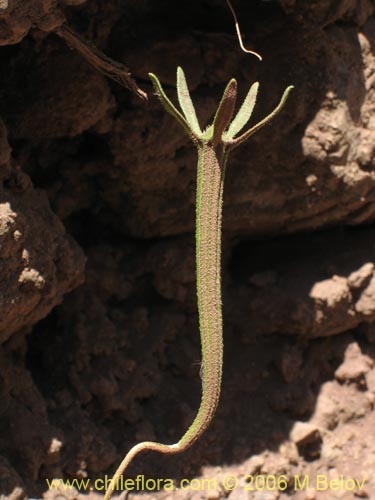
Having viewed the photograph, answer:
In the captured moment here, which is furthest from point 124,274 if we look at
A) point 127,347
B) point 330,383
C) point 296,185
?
point 330,383

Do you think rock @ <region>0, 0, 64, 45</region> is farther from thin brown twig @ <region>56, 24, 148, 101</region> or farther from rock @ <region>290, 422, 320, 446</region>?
rock @ <region>290, 422, 320, 446</region>

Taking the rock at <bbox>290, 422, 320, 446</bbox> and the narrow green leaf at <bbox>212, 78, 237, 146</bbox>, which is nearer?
the narrow green leaf at <bbox>212, 78, 237, 146</bbox>

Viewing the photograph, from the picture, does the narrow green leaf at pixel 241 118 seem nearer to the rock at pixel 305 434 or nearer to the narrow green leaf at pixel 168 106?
the narrow green leaf at pixel 168 106

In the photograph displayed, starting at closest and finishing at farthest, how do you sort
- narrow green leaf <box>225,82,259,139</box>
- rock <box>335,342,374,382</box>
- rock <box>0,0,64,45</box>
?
Result: rock <box>0,0,64,45</box>
narrow green leaf <box>225,82,259,139</box>
rock <box>335,342,374,382</box>

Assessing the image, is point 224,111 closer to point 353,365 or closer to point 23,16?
point 23,16

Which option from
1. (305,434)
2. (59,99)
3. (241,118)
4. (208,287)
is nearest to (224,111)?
(241,118)

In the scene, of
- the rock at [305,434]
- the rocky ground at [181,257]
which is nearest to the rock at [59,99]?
the rocky ground at [181,257]

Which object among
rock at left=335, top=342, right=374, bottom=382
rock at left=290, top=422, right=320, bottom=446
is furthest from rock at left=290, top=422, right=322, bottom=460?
rock at left=335, top=342, right=374, bottom=382
